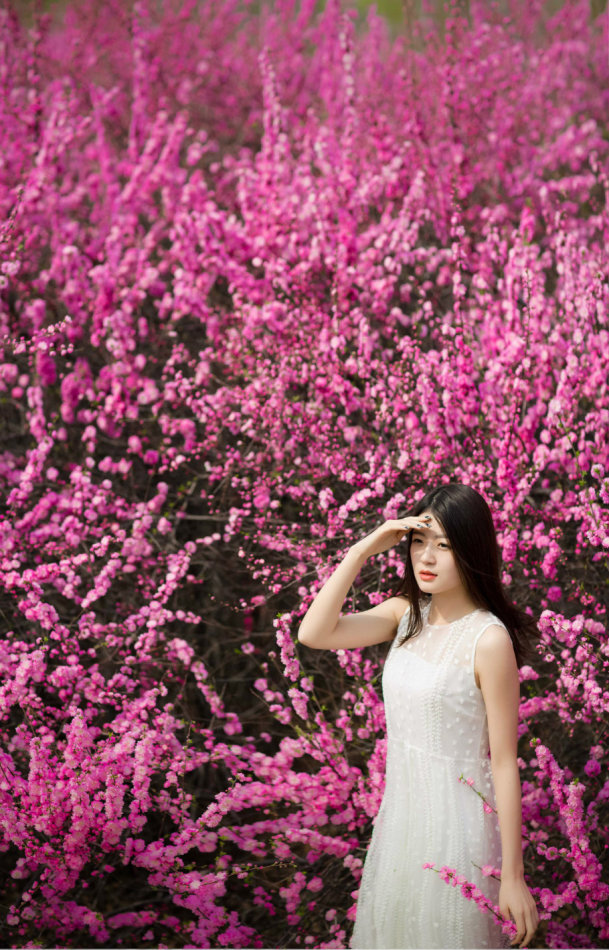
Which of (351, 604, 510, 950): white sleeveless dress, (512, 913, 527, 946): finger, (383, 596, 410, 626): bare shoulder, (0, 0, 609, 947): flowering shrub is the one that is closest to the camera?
(512, 913, 527, 946): finger

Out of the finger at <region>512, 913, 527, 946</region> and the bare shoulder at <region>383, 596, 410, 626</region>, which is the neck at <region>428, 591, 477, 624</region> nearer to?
the bare shoulder at <region>383, 596, 410, 626</region>

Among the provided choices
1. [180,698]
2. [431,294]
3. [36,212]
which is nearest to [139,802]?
[180,698]

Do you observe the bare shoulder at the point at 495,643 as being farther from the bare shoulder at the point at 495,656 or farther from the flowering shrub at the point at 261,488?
the flowering shrub at the point at 261,488

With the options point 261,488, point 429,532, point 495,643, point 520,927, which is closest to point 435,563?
point 429,532

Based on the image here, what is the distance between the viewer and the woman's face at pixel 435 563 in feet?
6.39

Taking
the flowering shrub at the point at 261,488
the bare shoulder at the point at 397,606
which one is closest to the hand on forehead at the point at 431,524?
the bare shoulder at the point at 397,606

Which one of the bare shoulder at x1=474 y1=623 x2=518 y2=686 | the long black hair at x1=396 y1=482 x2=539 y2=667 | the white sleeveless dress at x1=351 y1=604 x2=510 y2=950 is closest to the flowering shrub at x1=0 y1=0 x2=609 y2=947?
the white sleeveless dress at x1=351 y1=604 x2=510 y2=950

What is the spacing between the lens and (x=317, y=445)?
3.02 m

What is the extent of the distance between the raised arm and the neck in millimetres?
191

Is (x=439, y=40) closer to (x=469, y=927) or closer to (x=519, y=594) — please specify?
(x=519, y=594)

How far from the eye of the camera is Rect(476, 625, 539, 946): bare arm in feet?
5.71

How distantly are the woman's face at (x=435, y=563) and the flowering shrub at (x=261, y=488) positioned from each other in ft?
1.63

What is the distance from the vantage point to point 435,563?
6.40 feet

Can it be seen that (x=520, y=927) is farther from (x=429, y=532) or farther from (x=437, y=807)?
(x=429, y=532)
